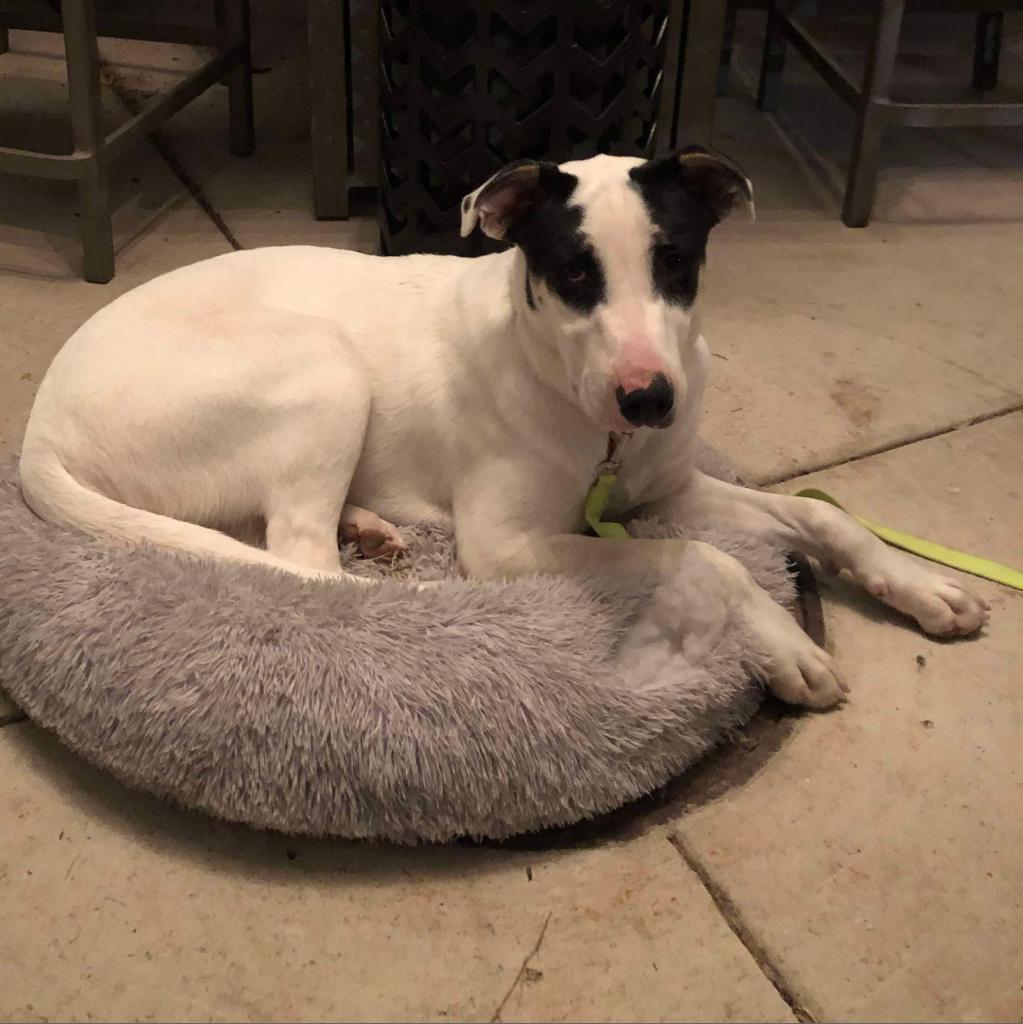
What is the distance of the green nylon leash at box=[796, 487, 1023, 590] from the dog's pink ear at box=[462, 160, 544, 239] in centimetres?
76

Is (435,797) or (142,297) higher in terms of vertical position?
(142,297)

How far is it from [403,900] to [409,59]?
205cm

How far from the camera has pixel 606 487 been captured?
184cm

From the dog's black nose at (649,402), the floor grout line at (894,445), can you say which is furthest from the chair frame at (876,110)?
the dog's black nose at (649,402)

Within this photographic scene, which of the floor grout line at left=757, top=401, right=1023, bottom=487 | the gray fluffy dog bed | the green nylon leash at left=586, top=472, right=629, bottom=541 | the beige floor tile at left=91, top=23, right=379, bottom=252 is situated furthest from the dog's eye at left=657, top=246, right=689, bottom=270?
the beige floor tile at left=91, top=23, right=379, bottom=252

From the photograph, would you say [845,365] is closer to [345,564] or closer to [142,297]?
[345,564]

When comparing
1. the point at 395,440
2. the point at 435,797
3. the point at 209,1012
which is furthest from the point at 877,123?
the point at 209,1012

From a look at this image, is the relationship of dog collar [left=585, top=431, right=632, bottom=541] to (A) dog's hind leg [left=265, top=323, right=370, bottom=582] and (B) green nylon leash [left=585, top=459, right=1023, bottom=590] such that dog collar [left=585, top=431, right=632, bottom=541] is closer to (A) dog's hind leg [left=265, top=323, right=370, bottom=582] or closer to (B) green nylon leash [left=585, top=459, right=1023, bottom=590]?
(B) green nylon leash [left=585, top=459, right=1023, bottom=590]

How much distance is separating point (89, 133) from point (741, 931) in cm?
253

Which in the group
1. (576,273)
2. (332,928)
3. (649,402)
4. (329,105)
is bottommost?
(332,928)

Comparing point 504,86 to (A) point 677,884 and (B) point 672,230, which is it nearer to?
(B) point 672,230

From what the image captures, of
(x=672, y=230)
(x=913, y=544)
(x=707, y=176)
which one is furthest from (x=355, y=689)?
(x=913, y=544)

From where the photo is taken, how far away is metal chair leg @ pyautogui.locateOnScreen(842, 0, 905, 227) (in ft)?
10.5

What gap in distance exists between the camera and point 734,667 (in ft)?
→ 5.44
